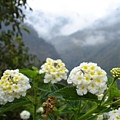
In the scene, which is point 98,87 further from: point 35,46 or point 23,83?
point 35,46

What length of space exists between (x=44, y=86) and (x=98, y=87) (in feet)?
0.88

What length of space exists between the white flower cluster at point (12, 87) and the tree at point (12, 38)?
2.93 meters

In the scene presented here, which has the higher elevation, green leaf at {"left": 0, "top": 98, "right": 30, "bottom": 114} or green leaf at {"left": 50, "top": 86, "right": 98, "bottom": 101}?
green leaf at {"left": 0, "top": 98, "right": 30, "bottom": 114}

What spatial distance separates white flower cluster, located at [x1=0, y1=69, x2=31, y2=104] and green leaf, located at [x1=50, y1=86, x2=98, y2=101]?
189 millimetres

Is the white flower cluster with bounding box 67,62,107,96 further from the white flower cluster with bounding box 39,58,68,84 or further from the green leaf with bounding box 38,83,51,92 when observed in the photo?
the white flower cluster with bounding box 39,58,68,84

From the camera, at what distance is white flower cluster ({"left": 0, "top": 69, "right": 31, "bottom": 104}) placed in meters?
1.08

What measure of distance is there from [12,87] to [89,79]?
11.0 inches

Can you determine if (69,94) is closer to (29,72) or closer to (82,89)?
(82,89)

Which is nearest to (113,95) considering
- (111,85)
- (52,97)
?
(111,85)

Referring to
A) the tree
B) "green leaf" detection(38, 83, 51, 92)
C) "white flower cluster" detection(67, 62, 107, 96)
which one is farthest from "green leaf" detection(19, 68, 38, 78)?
the tree

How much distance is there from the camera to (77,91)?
93cm

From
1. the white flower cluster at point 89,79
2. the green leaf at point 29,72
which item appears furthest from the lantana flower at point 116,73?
the green leaf at point 29,72

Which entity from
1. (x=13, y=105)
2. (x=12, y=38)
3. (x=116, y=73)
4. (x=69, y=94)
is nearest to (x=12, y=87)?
(x=13, y=105)

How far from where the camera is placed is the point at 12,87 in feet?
3.59
